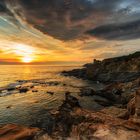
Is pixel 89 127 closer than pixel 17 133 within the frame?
Yes

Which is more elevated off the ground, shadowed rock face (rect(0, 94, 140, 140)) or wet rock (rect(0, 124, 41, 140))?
shadowed rock face (rect(0, 94, 140, 140))

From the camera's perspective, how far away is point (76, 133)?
16562mm

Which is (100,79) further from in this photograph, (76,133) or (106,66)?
(76,133)

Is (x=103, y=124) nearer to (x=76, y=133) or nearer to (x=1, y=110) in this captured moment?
(x=76, y=133)

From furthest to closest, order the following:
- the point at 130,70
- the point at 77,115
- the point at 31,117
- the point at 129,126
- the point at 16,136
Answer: the point at 130,70 < the point at 31,117 < the point at 16,136 < the point at 77,115 < the point at 129,126

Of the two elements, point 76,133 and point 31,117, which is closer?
point 76,133

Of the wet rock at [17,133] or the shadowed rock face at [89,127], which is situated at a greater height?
the shadowed rock face at [89,127]

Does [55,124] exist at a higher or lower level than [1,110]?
higher

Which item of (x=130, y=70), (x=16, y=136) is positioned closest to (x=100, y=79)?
A: (x=130, y=70)

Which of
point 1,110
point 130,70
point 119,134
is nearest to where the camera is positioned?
point 119,134

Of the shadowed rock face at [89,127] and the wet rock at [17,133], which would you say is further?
the wet rock at [17,133]

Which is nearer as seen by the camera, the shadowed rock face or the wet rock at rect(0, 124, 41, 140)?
the shadowed rock face

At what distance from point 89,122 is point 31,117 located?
96.2 feet

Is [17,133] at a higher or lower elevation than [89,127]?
lower
